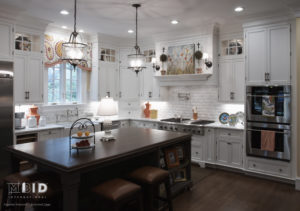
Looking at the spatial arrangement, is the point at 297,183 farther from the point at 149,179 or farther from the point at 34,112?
the point at 34,112

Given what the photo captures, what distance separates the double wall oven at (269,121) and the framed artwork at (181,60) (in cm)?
153

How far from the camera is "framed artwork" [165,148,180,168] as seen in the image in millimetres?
3680

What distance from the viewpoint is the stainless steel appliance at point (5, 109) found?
4121 mm

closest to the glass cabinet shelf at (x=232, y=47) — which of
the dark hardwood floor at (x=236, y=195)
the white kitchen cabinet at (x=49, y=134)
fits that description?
the dark hardwood floor at (x=236, y=195)

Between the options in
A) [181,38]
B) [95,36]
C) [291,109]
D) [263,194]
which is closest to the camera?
[263,194]

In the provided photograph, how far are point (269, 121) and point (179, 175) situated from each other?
196cm

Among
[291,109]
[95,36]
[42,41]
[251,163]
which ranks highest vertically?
[95,36]

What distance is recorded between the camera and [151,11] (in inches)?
177

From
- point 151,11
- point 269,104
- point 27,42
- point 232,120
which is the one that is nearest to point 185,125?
point 232,120

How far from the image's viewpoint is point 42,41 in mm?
5129

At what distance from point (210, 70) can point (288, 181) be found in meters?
2.64

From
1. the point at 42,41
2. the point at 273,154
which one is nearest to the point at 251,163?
the point at 273,154

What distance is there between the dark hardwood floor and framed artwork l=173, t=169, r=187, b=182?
237 mm

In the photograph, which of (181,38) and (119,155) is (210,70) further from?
(119,155)
